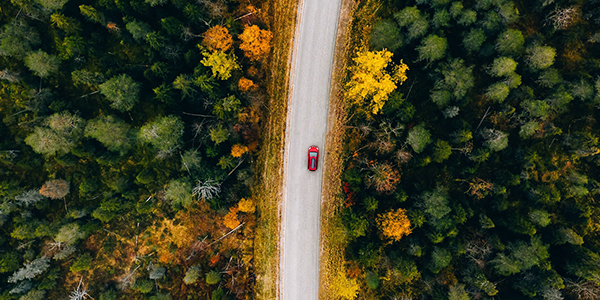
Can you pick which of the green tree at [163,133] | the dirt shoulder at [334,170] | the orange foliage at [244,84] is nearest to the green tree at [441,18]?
the dirt shoulder at [334,170]

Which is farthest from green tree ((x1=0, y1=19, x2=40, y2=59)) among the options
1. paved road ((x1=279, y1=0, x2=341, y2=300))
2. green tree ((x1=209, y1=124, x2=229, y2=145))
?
paved road ((x1=279, y1=0, x2=341, y2=300))

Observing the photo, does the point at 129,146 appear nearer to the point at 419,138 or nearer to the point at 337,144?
the point at 337,144

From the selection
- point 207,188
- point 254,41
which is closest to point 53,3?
point 254,41

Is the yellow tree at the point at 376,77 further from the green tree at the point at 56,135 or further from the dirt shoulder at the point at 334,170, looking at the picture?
the green tree at the point at 56,135

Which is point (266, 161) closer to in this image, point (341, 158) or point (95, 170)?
point (341, 158)

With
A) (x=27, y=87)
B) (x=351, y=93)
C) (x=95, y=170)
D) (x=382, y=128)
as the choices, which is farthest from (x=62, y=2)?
(x=382, y=128)

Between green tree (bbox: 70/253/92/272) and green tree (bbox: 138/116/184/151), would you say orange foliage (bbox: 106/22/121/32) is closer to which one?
green tree (bbox: 138/116/184/151)
